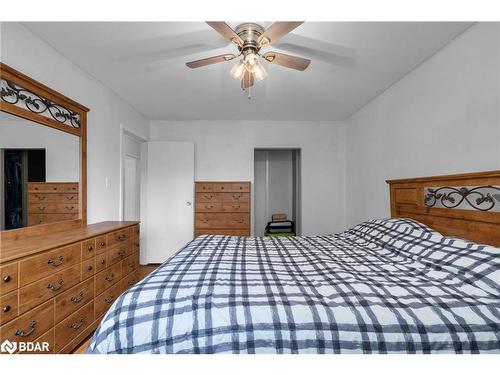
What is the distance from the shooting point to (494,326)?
2.91 feet

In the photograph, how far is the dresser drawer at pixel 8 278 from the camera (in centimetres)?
117

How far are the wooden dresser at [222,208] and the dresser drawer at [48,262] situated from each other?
207 cm

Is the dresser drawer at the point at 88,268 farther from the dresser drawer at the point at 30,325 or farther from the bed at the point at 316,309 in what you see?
the bed at the point at 316,309

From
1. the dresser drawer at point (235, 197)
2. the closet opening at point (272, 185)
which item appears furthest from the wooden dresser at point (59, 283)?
the closet opening at point (272, 185)

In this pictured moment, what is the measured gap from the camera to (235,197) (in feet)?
12.2

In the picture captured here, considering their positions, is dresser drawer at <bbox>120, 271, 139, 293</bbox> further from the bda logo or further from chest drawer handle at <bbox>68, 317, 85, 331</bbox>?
the bda logo

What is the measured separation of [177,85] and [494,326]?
294 cm

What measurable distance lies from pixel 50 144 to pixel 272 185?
11.9ft

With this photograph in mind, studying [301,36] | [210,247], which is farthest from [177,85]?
[210,247]

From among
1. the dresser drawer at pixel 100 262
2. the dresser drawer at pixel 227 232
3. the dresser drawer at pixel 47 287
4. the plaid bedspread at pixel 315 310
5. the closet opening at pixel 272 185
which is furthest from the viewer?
the closet opening at pixel 272 185

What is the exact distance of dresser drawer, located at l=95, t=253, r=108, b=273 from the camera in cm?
190

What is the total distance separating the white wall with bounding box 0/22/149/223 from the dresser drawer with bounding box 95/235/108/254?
539 mm
